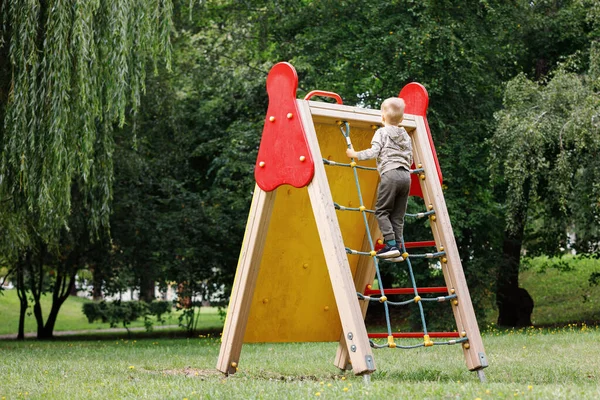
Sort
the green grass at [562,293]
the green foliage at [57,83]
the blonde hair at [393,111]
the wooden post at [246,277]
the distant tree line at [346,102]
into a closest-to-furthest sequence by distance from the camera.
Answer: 1. the blonde hair at [393,111]
2. the wooden post at [246,277]
3. the green foliage at [57,83]
4. the distant tree line at [346,102]
5. the green grass at [562,293]

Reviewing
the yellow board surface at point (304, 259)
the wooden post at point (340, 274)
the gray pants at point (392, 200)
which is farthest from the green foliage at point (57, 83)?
the gray pants at point (392, 200)

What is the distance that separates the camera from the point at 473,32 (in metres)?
15.2

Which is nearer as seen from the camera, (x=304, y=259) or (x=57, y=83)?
(x=304, y=259)

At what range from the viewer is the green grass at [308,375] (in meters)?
5.31

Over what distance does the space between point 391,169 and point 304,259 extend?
1365 mm

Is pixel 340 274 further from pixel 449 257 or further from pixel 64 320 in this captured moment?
pixel 64 320

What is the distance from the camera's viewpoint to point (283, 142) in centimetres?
631

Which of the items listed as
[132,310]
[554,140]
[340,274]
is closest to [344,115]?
[340,274]

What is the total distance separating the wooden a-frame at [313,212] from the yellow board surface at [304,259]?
0.8 inches

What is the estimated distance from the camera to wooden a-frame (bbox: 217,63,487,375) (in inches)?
231

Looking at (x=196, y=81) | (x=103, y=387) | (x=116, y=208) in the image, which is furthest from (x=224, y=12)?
(x=103, y=387)

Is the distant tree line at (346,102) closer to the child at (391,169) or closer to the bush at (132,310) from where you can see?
the bush at (132,310)

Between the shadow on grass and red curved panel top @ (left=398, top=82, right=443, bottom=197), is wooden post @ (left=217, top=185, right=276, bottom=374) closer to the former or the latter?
red curved panel top @ (left=398, top=82, right=443, bottom=197)

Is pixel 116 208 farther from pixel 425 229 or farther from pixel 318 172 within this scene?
pixel 318 172
